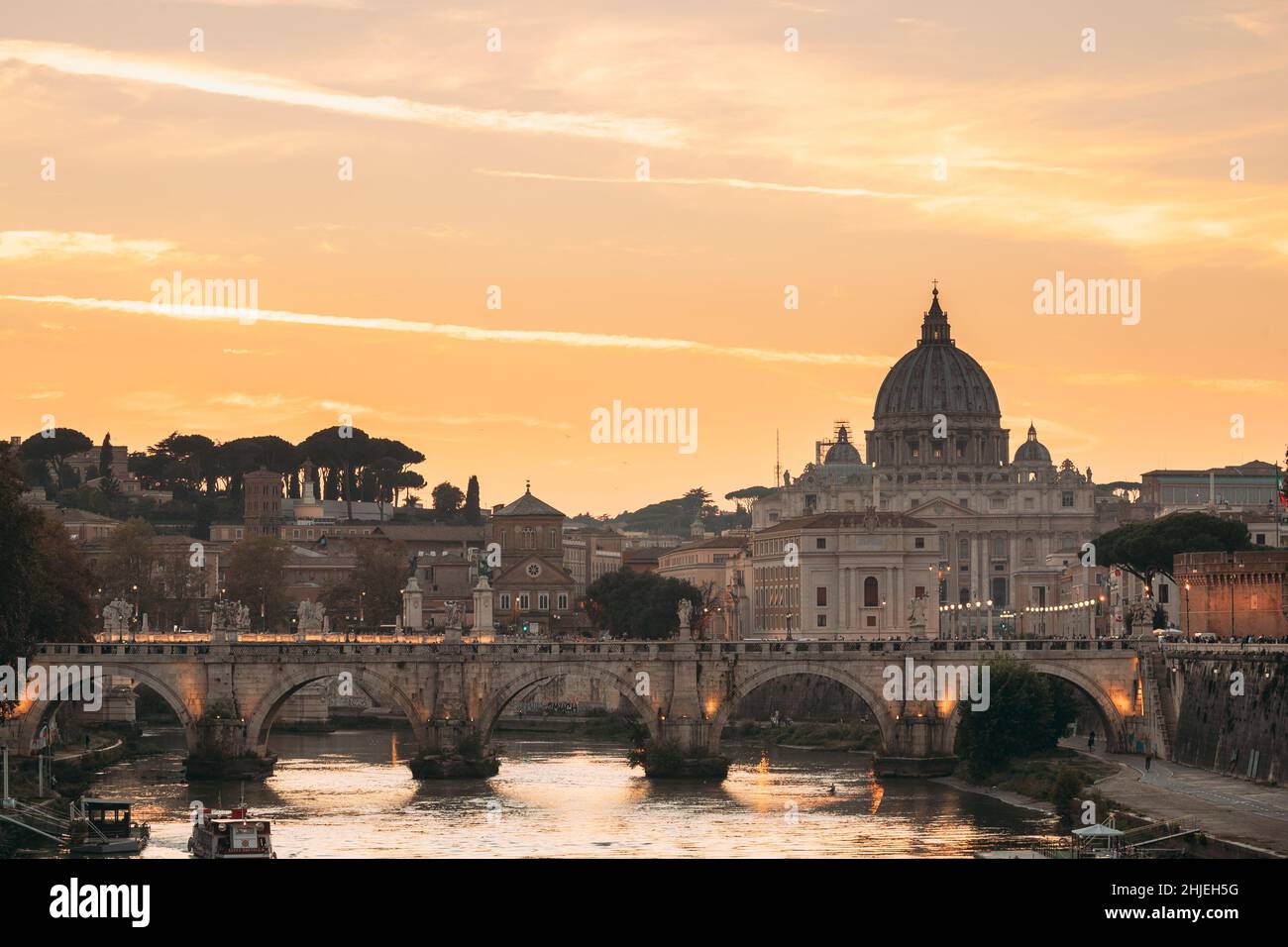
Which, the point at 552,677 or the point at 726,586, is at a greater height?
the point at 726,586

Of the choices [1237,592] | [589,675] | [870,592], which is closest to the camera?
[589,675]

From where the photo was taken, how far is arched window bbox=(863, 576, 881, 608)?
15825cm

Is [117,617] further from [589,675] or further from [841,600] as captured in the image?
[841,600]

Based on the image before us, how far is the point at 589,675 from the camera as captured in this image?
8762 centimetres

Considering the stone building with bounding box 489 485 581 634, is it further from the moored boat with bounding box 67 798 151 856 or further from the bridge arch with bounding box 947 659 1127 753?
the moored boat with bounding box 67 798 151 856

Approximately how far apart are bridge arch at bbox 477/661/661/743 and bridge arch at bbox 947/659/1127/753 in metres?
10.0

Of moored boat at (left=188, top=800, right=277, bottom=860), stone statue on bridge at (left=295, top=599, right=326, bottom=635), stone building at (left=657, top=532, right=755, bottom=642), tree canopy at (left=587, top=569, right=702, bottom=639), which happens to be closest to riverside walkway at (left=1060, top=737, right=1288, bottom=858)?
moored boat at (left=188, top=800, right=277, bottom=860)

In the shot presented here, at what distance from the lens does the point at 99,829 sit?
64875 mm

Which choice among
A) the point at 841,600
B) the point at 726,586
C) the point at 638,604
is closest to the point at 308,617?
the point at 638,604

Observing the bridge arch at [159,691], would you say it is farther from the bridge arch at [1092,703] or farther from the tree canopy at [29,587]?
the bridge arch at [1092,703]

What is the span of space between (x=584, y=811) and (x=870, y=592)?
278 ft

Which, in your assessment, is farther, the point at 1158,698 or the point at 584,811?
the point at 1158,698
